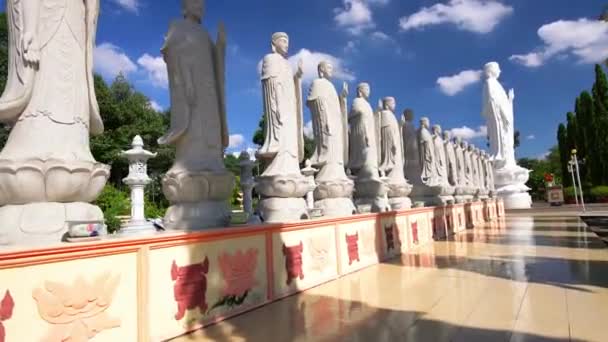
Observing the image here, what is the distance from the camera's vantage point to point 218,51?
4051 millimetres

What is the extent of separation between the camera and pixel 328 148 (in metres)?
6.01

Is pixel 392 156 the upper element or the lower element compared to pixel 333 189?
upper

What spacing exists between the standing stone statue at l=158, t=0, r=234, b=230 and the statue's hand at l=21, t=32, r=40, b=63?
48.3 inches

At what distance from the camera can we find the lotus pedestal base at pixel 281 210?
4.64 metres

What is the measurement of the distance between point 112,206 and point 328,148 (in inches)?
413

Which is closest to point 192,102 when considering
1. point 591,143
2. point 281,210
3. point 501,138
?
point 281,210

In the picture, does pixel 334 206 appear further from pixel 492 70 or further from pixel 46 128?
pixel 492 70

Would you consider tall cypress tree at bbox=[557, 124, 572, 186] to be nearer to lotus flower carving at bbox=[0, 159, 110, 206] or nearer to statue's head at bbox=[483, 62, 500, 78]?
statue's head at bbox=[483, 62, 500, 78]

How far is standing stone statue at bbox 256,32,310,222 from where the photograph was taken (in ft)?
15.4

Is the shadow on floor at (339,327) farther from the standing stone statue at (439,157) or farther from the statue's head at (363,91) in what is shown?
the standing stone statue at (439,157)

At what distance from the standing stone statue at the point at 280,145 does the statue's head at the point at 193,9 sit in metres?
1.12

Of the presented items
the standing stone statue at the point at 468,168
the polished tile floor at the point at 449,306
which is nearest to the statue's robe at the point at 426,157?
the polished tile floor at the point at 449,306

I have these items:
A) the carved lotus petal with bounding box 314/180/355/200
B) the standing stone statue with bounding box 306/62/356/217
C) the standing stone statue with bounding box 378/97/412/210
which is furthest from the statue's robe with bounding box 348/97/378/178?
the carved lotus petal with bounding box 314/180/355/200

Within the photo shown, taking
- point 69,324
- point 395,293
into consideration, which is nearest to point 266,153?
point 395,293
